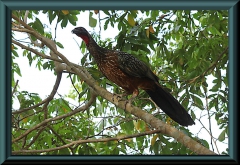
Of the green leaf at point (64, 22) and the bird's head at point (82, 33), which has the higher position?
the green leaf at point (64, 22)

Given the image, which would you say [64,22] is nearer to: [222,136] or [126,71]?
[126,71]

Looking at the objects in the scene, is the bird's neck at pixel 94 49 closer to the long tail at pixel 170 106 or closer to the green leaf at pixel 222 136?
the long tail at pixel 170 106

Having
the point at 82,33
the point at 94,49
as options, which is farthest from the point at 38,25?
the point at 94,49

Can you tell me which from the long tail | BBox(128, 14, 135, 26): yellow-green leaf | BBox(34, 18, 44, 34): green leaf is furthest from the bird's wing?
BBox(34, 18, 44, 34): green leaf

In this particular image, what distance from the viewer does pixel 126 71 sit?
3664 millimetres

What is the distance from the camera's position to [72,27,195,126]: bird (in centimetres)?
359

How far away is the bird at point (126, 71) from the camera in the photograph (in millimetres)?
3586

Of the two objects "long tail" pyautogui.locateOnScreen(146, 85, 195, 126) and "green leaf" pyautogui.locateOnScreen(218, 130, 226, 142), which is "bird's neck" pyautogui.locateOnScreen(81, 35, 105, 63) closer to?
"long tail" pyautogui.locateOnScreen(146, 85, 195, 126)

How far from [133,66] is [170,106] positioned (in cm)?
54

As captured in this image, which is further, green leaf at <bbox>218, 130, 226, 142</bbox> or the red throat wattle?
the red throat wattle

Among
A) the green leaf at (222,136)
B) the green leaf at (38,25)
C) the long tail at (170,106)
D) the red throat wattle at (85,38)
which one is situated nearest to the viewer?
the green leaf at (222,136)

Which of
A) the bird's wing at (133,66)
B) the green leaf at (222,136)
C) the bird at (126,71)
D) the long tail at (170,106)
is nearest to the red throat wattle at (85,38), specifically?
the bird at (126,71)
